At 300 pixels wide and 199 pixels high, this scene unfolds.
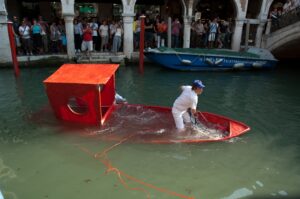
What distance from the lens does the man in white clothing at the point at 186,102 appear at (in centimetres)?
680

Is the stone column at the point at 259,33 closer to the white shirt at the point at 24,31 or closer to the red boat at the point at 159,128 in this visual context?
the red boat at the point at 159,128

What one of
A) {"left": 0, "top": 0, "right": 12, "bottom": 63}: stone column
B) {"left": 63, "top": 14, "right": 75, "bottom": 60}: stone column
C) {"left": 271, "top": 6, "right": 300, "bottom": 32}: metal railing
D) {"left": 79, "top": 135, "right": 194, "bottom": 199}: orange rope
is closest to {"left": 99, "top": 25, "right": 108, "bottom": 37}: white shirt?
{"left": 63, "top": 14, "right": 75, "bottom": 60}: stone column

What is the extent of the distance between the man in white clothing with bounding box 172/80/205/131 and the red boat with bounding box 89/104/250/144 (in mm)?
251

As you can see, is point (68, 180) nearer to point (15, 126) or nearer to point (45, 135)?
point (45, 135)

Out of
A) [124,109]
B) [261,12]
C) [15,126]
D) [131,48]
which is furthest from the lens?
[261,12]

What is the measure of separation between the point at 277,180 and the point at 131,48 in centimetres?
1151

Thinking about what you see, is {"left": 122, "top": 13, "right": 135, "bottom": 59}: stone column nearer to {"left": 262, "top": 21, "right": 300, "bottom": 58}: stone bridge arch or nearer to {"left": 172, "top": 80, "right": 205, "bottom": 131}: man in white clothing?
{"left": 262, "top": 21, "right": 300, "bottom": 58}: stone bridge arch

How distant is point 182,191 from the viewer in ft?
18.2

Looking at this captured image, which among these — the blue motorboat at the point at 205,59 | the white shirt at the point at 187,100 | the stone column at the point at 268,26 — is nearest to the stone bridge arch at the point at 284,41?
the stone column at the point at 268,26

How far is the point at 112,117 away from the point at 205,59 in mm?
7889

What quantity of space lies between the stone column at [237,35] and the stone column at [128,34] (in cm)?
578

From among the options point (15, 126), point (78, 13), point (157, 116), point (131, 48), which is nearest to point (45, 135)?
point (15, 126)

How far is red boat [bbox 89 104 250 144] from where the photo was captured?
730 centimetres

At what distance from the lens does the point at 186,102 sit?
699 centimetres
